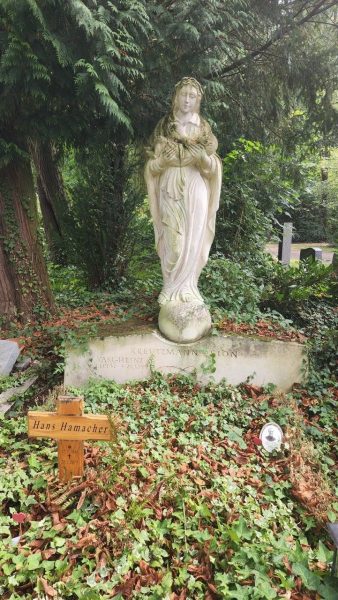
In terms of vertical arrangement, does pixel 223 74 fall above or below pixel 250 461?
above

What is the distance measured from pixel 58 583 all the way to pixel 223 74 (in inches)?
253

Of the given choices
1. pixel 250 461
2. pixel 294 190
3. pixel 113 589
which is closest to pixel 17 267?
pixel 250 461

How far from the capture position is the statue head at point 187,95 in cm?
349

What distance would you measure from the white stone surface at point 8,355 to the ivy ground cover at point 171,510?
0.72m

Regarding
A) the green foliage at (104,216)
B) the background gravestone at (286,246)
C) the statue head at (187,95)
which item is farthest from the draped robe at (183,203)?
the background gravestone at (286,246)

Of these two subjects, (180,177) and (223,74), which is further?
(223,74)

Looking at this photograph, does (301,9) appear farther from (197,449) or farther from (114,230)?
(197,449)

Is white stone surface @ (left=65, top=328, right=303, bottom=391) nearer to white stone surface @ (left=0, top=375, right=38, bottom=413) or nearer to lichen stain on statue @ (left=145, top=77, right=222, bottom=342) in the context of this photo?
lichen stain on statue @ (left=145, top=77, right=222, bottom=342)

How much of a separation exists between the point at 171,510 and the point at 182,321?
169 centimetres

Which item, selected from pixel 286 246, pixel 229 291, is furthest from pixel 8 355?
pixel 286 246

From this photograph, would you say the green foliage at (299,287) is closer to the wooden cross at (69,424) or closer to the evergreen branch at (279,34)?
the evergreen branch at (279,34)

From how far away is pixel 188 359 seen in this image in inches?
147

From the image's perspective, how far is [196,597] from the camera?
1.90 meters

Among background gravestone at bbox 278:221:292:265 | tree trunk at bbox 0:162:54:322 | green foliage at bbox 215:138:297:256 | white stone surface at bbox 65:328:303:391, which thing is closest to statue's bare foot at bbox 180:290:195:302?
white stone surface at bbox 65:328:303:391
